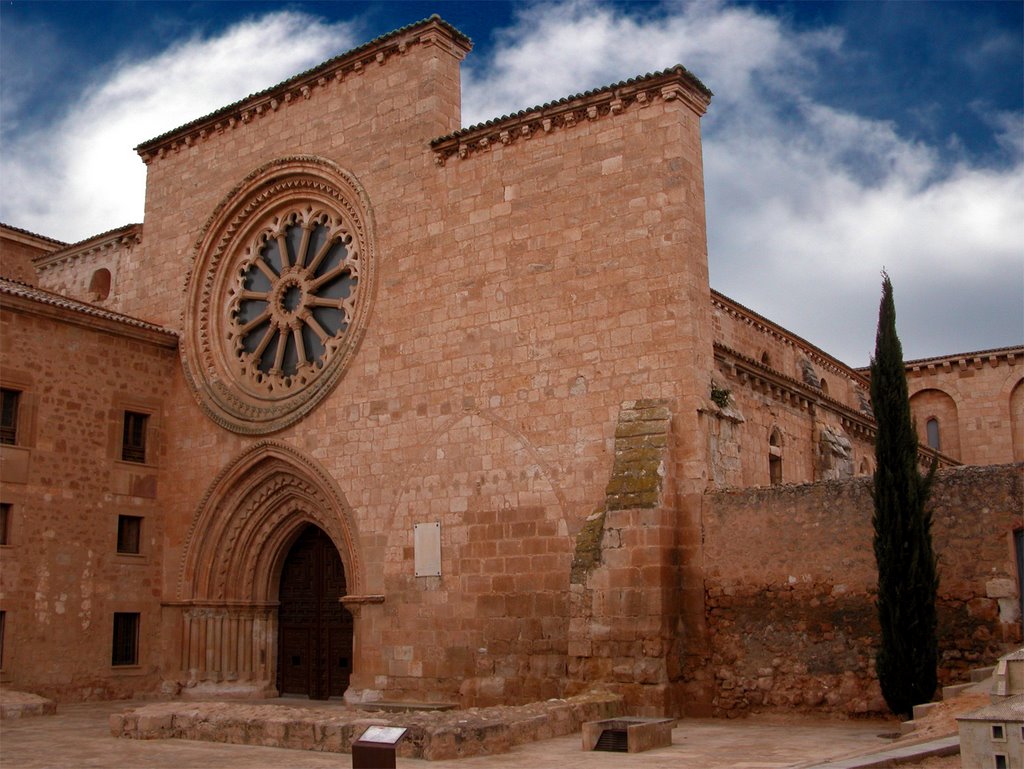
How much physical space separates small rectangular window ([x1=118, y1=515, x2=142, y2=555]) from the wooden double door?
8.43 ft

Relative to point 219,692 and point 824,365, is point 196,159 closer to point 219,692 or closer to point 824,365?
point 219,692

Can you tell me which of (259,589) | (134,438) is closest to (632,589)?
(259,589)

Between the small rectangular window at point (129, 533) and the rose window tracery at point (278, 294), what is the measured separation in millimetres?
2277

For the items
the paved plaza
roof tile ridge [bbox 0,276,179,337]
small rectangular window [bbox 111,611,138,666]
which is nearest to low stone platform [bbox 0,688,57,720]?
the paved plaza

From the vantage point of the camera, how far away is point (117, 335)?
62.3ft

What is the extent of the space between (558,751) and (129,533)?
11.2m

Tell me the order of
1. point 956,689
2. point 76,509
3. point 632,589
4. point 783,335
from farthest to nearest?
point 783,335 → point 76,509 → point 632,589 → point 956,689

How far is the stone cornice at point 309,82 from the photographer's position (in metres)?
17.3

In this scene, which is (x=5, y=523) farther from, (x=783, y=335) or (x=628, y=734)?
(x=783, y=335)

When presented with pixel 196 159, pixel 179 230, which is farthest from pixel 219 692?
pixel 196 159

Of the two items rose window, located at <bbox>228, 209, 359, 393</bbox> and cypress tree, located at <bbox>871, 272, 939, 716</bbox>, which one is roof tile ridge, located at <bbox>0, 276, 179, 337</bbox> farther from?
cypress tree, located at <bbox>871, 272, 939, 716</bbox>

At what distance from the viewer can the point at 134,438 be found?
19266mm

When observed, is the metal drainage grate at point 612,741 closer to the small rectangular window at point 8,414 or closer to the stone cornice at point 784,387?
the stone cornice at point 784,387

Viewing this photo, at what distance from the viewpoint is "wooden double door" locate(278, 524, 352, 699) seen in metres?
17.8
